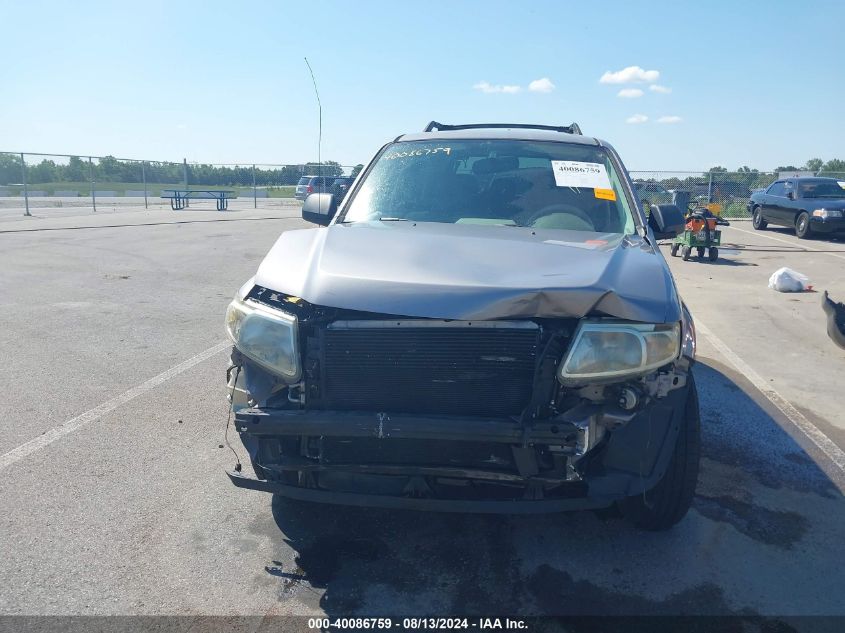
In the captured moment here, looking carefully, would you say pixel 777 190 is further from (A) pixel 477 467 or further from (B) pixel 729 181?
(A) pixel 477 467

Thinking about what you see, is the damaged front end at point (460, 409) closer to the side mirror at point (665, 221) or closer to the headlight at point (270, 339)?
the headlight at point (270, 339)

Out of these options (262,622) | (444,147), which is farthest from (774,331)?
(262,622)

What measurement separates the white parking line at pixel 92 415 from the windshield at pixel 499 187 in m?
2.19

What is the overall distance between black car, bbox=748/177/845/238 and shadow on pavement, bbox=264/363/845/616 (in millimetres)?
16552

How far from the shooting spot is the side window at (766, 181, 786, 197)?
20.5m

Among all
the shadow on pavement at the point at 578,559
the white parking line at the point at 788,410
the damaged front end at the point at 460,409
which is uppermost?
the damaged front end at the point at 460,409

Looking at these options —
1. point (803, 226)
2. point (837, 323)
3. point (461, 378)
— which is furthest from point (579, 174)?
point (803, 226)

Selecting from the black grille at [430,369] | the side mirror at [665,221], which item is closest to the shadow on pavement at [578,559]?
the black grille at [430,369]

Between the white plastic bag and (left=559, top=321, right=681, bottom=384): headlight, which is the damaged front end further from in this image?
the white plastic bag

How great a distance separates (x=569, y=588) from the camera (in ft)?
9.75

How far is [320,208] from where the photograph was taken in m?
4.82

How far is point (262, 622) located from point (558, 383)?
1.45m

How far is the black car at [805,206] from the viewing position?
18.1 metres

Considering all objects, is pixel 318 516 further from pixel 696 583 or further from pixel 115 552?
pixel 696 583
